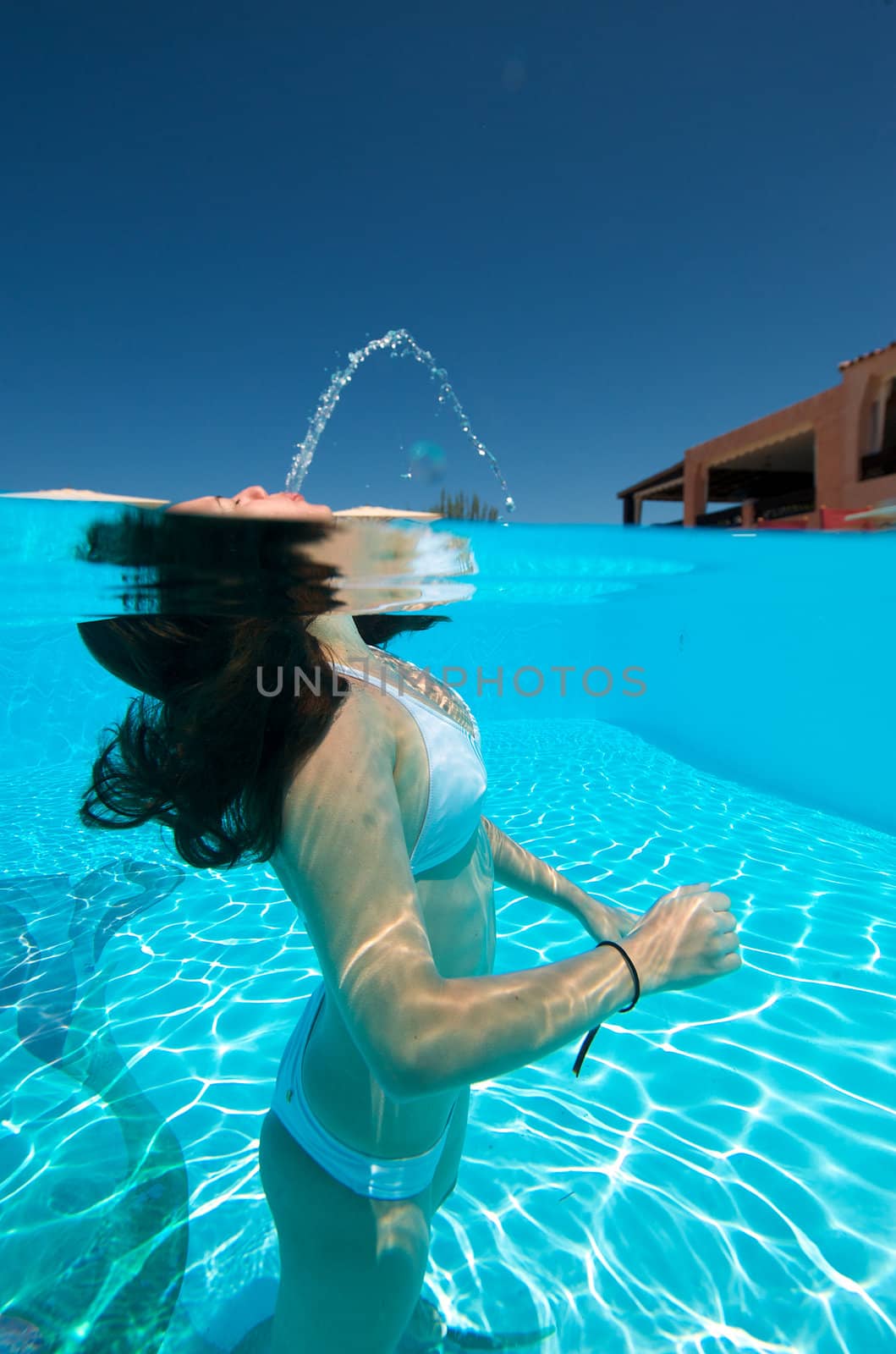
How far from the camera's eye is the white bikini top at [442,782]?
134 cm

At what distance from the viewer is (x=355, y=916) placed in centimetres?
100

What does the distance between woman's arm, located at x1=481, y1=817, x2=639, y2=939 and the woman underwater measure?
17.9 inches

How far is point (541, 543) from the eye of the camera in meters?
8.64

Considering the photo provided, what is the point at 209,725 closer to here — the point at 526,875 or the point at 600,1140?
the point at 526,875

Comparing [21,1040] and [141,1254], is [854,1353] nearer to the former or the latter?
[141,1254]

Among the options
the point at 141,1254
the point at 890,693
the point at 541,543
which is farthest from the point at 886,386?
the point at 141,1254

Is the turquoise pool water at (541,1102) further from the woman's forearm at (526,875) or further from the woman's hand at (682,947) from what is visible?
the woman's hand at (682,947)

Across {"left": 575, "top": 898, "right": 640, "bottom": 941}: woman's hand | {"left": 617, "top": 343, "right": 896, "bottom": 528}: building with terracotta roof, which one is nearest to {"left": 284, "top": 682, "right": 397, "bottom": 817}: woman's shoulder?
{"left": 575, "top": 898, "right": 640, "bottom": 941}: woman's hand

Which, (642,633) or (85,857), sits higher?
(642,633)

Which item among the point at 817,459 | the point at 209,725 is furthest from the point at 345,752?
the point at 817,459

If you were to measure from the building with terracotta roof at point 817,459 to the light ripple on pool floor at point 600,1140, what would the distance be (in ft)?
24.0

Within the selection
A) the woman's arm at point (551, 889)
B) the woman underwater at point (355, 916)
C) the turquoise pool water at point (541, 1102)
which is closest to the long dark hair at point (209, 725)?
the woman underwater at point (355, 916)

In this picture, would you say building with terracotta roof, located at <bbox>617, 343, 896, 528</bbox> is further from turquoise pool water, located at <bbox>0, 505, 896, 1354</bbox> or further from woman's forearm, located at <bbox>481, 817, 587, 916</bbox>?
woman's forearm, located at <bbox>481, 817, 587, 916</bbox>

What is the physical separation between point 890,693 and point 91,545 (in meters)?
11.5
